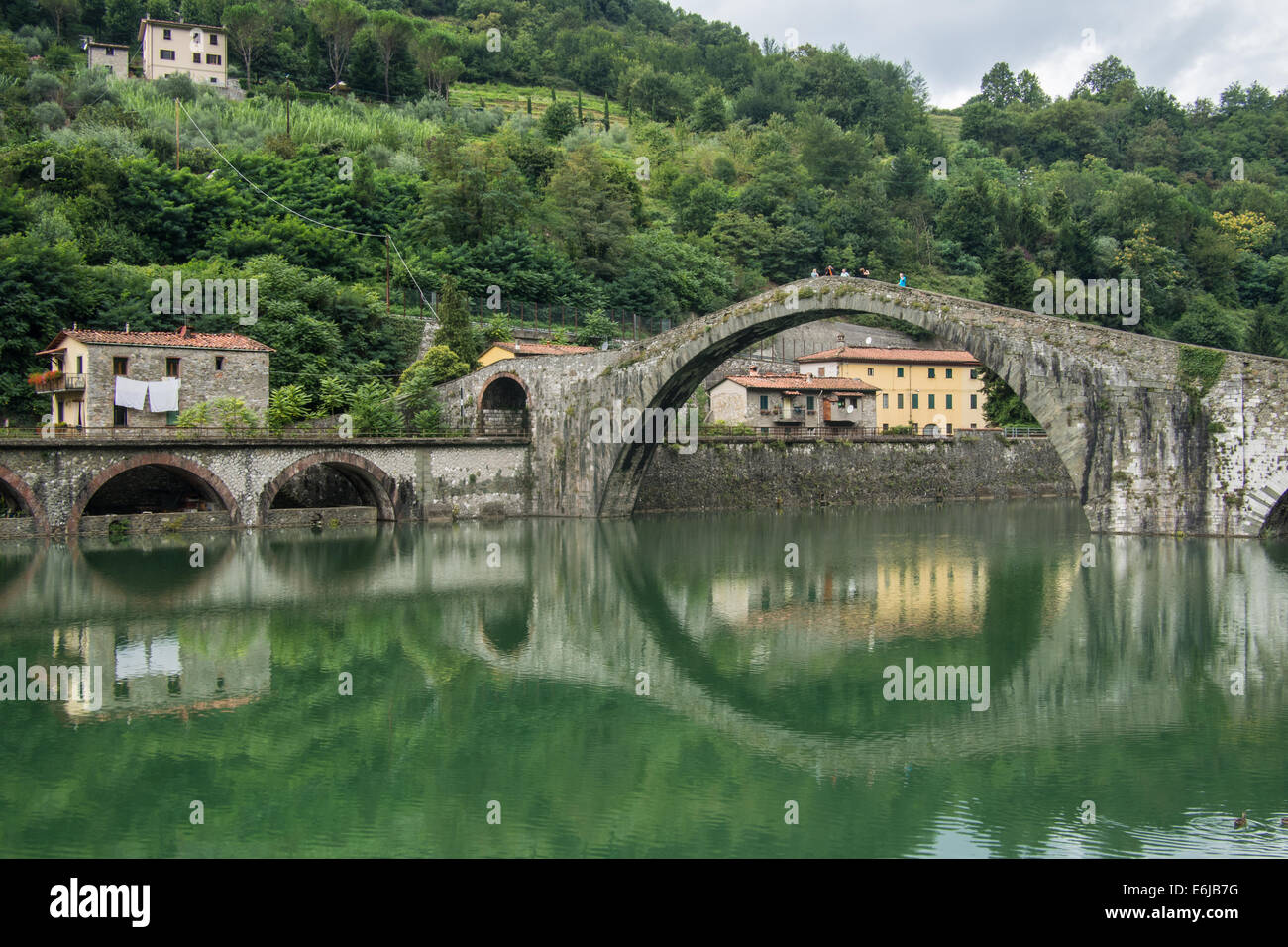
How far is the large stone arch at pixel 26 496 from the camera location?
29375mm

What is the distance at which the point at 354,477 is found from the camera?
38375 millimetres

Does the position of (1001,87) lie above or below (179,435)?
above

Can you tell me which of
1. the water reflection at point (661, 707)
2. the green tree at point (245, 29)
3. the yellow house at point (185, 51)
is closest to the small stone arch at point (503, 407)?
the water reflection at point (661, 707)

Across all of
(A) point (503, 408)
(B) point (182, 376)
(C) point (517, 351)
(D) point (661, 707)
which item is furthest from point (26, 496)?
(D) point (661, 707)

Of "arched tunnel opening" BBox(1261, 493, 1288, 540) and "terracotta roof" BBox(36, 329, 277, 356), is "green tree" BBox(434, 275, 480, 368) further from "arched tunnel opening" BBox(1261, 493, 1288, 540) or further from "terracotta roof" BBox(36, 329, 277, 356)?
"arched tunnel opening" BBox(1261, 493, 1288, 540)

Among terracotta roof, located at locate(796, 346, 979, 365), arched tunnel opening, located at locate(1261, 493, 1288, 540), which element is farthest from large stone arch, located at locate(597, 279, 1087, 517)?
terracotta roof, located at locate(796, 346, 979, 365)

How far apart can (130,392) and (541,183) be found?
36800mm

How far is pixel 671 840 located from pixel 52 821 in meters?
5.01

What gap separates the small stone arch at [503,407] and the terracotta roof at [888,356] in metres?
19.3

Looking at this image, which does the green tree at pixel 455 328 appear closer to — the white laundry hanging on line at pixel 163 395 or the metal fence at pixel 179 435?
the metal fence at pixel 179 435

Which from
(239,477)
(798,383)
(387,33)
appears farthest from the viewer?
(387,33)

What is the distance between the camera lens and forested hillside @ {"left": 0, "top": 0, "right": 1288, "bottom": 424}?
45406 millimetres

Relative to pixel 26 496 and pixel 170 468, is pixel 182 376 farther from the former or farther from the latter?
pixel 26 496

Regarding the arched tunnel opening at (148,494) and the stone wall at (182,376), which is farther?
the arched tunnel opening at (148,494)
